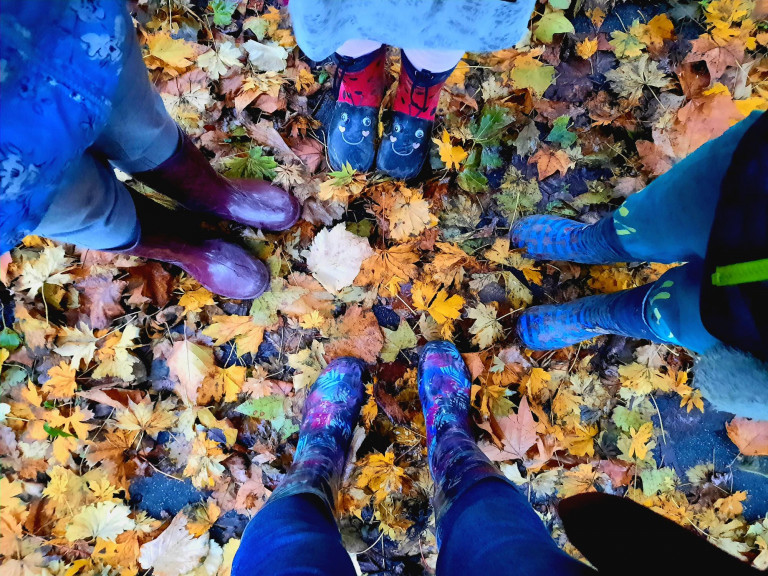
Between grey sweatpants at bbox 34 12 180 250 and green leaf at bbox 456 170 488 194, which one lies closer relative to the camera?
grey sweatpants at bbox 34 12 180 250

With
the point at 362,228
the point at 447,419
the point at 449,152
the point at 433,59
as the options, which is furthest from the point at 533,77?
the point at 447,419

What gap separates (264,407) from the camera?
5.33 ft

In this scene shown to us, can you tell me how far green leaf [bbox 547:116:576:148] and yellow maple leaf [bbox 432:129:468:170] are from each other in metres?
0.35

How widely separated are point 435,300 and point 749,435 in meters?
1.28

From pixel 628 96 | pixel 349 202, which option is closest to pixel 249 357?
pixel 349 202

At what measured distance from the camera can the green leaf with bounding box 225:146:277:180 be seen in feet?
5.46

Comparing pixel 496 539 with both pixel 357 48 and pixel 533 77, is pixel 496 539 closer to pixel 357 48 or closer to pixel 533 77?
pixel 357 48

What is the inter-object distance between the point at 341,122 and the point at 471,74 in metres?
0.56

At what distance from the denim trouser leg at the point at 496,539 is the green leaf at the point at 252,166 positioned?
4.30ft

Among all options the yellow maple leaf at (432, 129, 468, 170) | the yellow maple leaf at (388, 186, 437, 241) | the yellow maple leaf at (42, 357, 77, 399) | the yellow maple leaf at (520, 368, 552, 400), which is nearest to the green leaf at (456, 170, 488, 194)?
the yellow maple leaf at (432, 129, 468, 170)

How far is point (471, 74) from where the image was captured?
5.55ft

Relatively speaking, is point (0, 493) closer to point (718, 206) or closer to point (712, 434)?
point (718, 206)

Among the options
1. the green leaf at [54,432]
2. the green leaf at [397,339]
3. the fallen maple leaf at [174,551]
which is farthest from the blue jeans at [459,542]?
the green leaf at [54,432]

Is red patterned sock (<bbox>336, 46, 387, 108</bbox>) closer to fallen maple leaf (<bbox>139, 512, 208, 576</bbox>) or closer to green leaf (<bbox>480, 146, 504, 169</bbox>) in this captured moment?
green leaf (<bbox>480, 146, 504, 169</bbox>)
